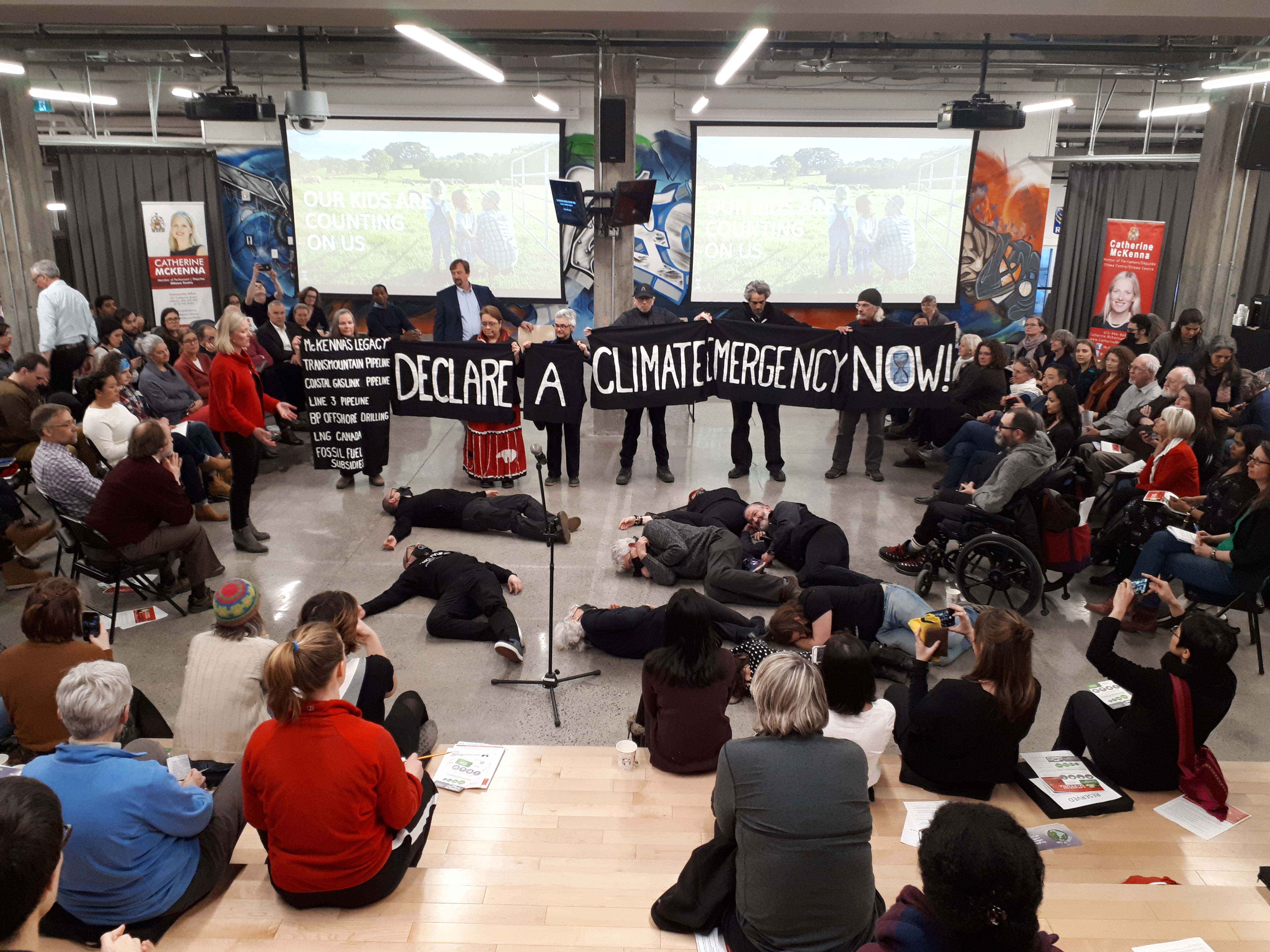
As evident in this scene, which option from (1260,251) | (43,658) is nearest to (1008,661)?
(43,658)

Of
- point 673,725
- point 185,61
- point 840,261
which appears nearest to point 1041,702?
point 673,725

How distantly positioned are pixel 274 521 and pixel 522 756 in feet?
13.7

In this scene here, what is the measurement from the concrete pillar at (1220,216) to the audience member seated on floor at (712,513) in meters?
7.52

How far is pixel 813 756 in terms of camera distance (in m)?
2.45

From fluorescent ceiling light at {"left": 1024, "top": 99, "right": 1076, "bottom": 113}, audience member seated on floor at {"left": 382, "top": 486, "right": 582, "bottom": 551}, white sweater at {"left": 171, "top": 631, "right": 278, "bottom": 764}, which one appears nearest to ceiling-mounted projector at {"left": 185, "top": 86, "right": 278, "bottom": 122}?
audience member seated on floor at {"left": 382, "top": 486, "right": 582, "bottom": 551}

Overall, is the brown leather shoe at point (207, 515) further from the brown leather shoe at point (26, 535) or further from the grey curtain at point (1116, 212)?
the grey curtain at point (1116, 212)

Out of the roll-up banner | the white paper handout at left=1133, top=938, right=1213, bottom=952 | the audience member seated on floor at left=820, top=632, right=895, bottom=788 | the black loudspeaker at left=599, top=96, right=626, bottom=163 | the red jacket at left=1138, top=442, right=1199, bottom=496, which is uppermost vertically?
the black loudspeaker at left=599, top=96, right=626, bottom=163

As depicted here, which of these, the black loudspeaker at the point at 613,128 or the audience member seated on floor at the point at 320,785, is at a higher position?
the black loudspeaker at the point at 613,128

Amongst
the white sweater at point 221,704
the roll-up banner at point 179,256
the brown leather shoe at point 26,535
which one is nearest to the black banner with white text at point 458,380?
the brown leather shoe at point 26,535

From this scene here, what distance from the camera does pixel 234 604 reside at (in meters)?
3.38

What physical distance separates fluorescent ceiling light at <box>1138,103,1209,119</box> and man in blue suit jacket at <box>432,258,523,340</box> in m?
8.74

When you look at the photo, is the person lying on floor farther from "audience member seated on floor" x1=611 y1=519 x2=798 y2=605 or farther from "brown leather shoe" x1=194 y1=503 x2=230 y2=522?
"brown leather shoe" x1=194 y1=503 x2=230 y2=522

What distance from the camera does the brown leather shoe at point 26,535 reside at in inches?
232

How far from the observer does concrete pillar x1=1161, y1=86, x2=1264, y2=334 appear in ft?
34.3
